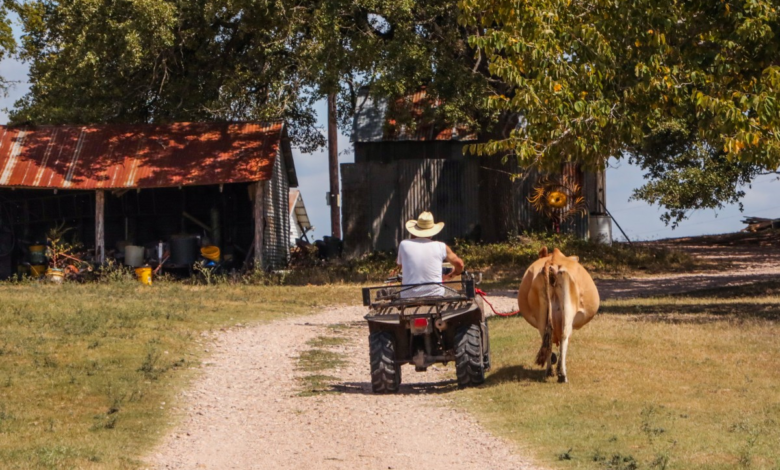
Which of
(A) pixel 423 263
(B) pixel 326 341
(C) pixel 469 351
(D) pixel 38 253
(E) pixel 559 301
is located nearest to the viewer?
(E) pixel 559 301

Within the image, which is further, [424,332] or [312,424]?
[424,332]

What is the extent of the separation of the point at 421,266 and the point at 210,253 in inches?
774

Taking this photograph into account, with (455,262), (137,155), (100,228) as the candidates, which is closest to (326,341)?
(455,262)

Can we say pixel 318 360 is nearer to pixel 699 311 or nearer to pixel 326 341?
pixel 326 341

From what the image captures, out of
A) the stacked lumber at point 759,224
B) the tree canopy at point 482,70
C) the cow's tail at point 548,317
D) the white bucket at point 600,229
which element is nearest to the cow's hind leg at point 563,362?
the cow's tail at point 548,317

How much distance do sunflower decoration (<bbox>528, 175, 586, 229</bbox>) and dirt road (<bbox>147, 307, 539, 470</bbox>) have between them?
62.0 ft

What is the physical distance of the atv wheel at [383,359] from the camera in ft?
38.4

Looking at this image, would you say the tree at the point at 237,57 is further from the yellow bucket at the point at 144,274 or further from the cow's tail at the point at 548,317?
the cow's tail at the point at 548,317

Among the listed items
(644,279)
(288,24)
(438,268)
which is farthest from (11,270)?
(438,268)

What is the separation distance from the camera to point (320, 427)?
33.2ft

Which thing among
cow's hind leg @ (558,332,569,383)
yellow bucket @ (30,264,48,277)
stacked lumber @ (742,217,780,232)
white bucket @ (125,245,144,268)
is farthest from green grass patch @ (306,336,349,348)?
stacked lumber @ (742,217,780,232)

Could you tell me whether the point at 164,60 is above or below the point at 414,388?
above

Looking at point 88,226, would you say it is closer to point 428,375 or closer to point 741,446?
point 428,375

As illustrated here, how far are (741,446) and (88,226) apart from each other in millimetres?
28202
